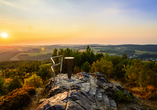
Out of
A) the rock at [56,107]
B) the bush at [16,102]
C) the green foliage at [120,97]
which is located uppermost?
the rock at [56,107]

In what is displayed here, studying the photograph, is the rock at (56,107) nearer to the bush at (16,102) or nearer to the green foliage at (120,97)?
the bush at (16,102)

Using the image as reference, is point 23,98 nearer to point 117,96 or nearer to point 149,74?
point 117,96

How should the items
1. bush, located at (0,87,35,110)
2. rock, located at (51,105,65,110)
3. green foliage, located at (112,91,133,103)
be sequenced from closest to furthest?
rock, located at (51,105,65,110) < bush, located at (0,87,35,110) < green foliage, located at (112,91,133,103)

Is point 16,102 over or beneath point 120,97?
beneath

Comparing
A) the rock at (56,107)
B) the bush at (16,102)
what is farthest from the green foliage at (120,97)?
the bush at (16,102)

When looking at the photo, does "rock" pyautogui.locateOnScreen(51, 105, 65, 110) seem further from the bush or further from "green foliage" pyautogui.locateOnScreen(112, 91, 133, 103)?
"green foliage" pyautogui.locateOnScreen(112, 91, 133, 103)

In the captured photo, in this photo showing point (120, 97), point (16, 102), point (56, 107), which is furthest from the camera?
point (120, 97)

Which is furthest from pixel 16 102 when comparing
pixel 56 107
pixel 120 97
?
pixel 120 97

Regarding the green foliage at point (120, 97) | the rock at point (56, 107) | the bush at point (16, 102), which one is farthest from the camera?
the green foliage at point (120, 97)

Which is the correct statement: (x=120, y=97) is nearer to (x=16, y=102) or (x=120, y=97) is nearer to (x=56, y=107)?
(x=56, y=107)

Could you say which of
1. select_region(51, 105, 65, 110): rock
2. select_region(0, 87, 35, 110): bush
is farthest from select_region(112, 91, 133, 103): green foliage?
select_region(0, 87, 35, 110): bush

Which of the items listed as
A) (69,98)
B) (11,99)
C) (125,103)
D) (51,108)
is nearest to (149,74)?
(125,103)

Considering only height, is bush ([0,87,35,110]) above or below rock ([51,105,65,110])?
below

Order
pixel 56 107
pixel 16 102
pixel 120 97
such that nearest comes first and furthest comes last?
pixel 56 107 < pixel 16 102 < pixel 120 97
